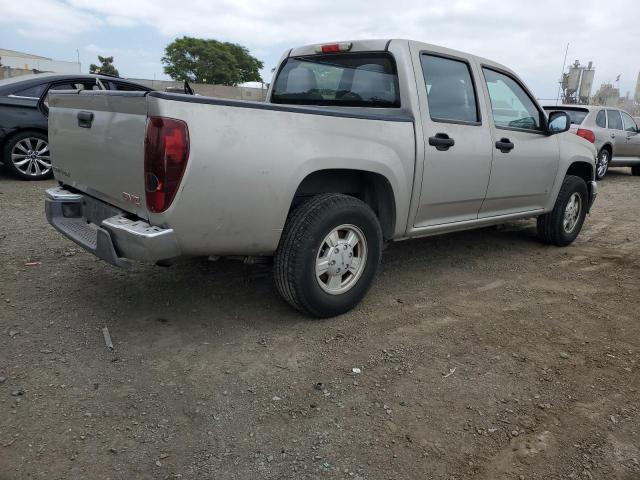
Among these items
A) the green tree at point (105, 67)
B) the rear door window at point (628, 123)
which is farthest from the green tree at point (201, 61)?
the rear door window at point (628, 123)

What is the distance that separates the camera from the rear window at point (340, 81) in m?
3.86

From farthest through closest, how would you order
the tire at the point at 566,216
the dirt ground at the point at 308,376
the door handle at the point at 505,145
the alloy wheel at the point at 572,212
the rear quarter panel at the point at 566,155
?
the alloy wheel at the point at 572,212, the tire at the point at 566,216, the rear quarter panel at the point at 566,155, the door handle at the point at 505,145, the dirt ground at the point at 308,376

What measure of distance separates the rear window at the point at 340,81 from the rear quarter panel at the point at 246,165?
666mm

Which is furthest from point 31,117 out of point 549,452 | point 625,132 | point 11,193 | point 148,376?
point 625,132

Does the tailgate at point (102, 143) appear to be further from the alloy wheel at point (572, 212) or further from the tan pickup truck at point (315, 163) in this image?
the alloy wheel at point (572, 212)

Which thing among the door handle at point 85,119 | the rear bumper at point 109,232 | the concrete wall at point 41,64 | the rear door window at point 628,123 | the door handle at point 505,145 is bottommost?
the rear bumper at point 109,232

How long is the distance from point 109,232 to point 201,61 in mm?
60913

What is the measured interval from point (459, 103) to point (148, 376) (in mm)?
3035

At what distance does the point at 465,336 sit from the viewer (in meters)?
3.36

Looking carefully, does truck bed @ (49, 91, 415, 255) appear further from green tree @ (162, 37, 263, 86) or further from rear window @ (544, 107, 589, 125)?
green tree @ (162, 37, 263, 86)

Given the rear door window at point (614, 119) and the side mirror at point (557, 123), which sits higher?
the rear door window at point (614, 119)

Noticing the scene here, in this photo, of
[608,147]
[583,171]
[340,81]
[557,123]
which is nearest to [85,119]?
[340,81]

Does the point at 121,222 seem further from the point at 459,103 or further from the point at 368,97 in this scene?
the point at 459,103

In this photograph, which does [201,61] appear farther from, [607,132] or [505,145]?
[505,145]
